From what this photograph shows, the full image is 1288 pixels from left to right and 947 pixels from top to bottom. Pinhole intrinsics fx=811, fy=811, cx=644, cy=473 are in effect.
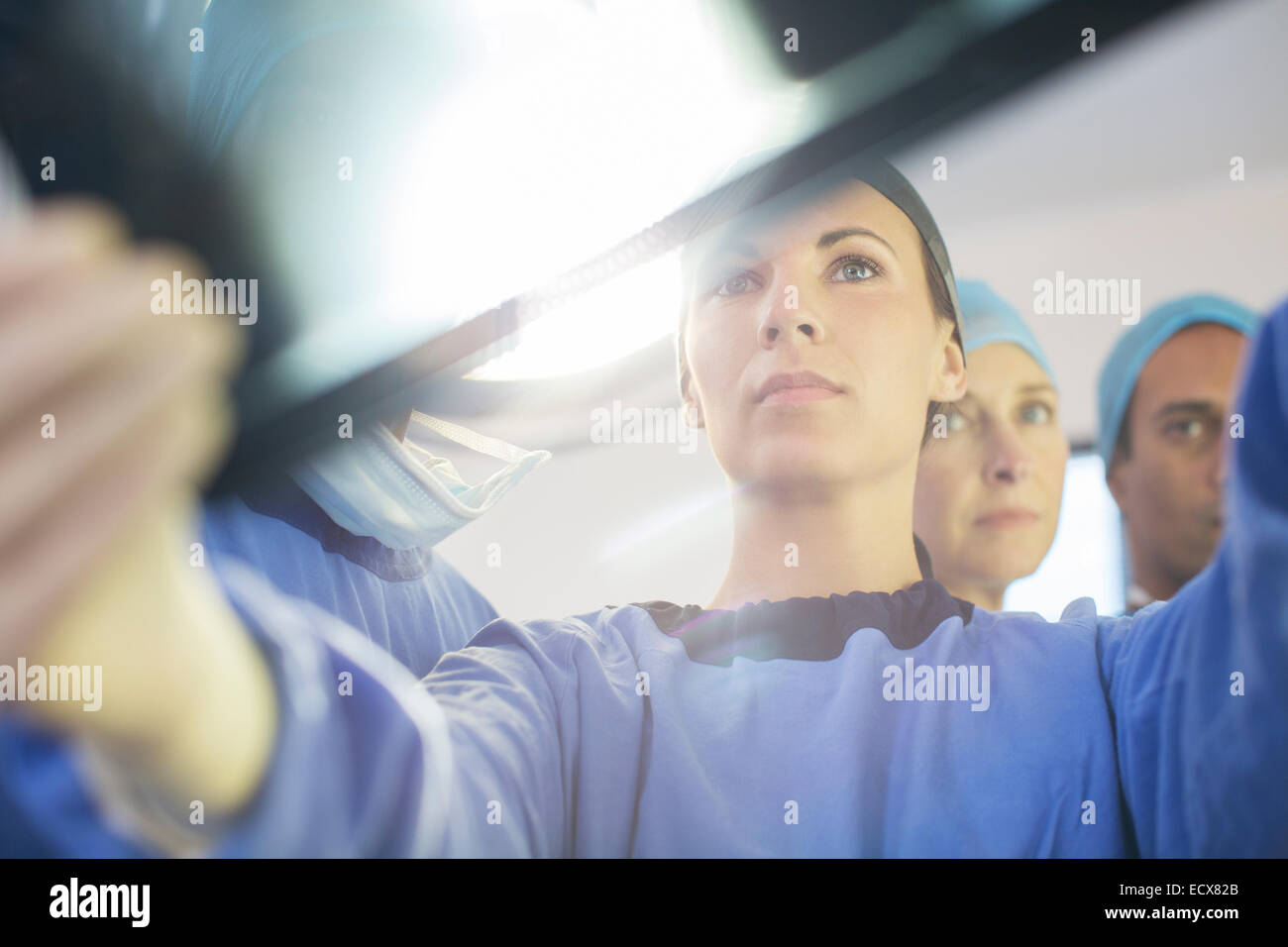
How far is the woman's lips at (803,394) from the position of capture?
22.8 inches

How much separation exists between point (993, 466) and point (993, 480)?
1 centimetres

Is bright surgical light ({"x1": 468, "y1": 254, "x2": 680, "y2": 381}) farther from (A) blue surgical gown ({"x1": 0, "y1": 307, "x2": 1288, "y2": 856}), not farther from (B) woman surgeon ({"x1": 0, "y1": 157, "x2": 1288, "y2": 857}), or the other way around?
(A) blue surgical gown ({"x1": 0, "y1": 307, "x2": 1288, "y2": 856})

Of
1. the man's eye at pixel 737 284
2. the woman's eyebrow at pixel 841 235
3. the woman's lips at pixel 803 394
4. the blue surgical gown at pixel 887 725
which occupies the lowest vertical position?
the blue surgical gown at pixel 887 725

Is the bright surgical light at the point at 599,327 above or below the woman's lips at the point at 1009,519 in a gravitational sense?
above

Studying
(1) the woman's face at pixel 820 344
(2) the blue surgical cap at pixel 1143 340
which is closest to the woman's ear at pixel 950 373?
(1) the woman's face at pixel 820 344

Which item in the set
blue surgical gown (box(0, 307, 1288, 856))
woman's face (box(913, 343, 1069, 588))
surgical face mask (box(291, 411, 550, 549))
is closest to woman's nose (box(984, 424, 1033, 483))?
woman's face (box(913, 343, 1069, 588))

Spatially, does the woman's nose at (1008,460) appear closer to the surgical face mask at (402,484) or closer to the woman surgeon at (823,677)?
the woman surgeon at (823,677)

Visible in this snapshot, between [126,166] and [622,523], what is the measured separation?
1.35 ft

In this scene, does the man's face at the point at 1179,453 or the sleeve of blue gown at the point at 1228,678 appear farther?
the man's face at the point at 1179,453

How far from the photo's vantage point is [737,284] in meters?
0.60

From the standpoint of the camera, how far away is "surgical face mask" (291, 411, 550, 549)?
57 cm

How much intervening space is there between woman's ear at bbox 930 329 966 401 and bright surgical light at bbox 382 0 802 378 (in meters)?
0.20

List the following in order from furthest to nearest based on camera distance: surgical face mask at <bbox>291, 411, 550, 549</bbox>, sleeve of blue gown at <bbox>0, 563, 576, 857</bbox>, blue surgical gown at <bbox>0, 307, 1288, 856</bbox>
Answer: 1. surgical face mask at <bbox>291, 411, 550, 549</bbox>
2. blue surgical gown at <bbox>0, 307, 1288, 856</bbox>
3. sleeve of blue gown at <bbox>0, 563, 576, 857</bbox>

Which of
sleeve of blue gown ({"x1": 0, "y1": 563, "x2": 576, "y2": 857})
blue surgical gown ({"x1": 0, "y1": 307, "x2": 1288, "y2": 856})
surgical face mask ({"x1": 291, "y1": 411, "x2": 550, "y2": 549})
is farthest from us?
surgical face mask ({"x1": 291, "y1": 411, "x2": 550, "y2": 549})
